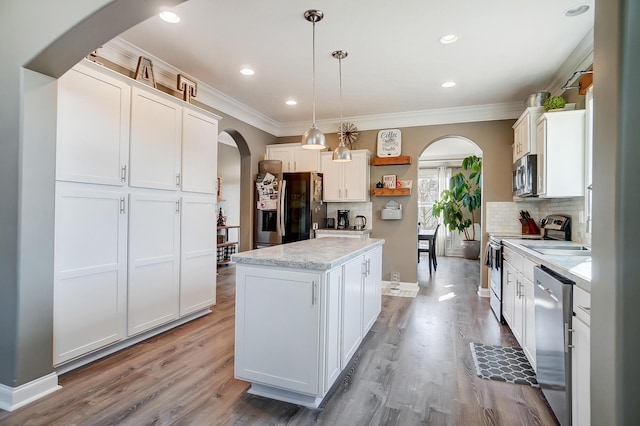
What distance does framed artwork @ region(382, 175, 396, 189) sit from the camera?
17.4 ft

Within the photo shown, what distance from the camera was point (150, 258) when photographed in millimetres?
3004

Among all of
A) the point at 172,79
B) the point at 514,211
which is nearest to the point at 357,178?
the point at 514,211

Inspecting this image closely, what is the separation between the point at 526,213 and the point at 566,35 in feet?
7.78

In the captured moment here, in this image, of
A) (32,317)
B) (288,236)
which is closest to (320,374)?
(32,317)

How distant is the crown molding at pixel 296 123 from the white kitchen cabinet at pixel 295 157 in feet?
1.53

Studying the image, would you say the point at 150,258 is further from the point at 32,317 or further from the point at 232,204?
the point at 232,204

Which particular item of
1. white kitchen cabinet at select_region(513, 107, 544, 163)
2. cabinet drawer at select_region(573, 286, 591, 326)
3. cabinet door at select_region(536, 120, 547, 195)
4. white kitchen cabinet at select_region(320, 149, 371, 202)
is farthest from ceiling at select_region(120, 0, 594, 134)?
cabinet drawer at select_region(573, 286, 591, 326)

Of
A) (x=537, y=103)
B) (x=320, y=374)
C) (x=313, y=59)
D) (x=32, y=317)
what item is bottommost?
(x=320, y=374)

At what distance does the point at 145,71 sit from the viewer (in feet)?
10.3

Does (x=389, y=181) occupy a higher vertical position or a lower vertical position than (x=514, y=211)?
higher

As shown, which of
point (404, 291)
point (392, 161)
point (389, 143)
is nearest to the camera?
point (404, 291)

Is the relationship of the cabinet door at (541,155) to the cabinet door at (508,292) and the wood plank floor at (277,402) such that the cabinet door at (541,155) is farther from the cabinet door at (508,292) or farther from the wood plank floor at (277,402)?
the wood plank floor at (277,402)

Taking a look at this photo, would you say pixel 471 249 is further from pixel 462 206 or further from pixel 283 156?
pixel 283 156

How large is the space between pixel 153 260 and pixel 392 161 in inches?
142
